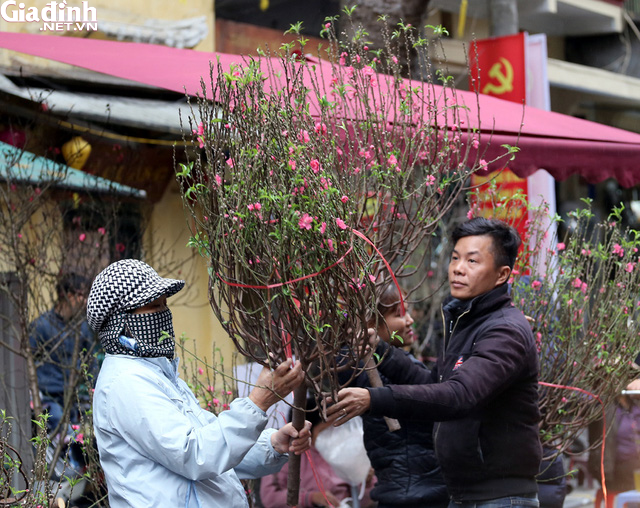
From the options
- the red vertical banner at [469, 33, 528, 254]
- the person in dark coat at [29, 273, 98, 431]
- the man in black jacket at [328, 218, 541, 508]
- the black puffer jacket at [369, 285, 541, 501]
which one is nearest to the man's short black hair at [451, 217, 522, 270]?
the man in black jacket at [328, 218, 541, 508]

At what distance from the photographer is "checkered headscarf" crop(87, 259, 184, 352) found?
2.57 metres

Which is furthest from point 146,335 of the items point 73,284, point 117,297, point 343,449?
point 73,284

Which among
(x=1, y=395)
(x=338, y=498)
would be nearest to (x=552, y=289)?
(x=338, y=498)

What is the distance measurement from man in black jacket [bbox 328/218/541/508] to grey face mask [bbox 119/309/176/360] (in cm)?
55

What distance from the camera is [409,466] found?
146 inches

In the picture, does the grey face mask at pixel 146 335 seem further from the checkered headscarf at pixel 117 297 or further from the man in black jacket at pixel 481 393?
the man in black jacket at pixel 481 393

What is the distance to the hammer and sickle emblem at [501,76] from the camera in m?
8.42

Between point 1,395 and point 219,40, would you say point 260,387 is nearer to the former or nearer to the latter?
point 1,395

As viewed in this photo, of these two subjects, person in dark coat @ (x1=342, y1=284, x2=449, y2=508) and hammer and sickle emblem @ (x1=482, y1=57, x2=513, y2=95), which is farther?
hammer and sickle emblem @ (x1=482, y1=57, x2=513, y2=95)

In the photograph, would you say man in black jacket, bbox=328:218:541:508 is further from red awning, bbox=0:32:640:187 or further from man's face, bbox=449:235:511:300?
red awning, bbox=0:32:640:187

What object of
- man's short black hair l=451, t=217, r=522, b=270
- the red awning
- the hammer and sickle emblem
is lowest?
man's short black hair l=451, t=217, r=522, b=270

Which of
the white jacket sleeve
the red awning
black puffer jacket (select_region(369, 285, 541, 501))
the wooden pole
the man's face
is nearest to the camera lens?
the white jacket sleeve

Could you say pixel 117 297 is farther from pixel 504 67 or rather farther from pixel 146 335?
pixel 504 67

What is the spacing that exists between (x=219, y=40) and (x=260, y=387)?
21.9 ft
